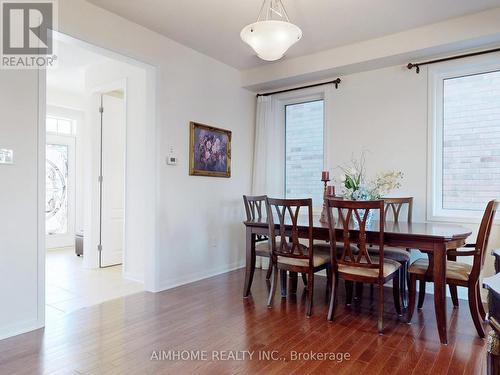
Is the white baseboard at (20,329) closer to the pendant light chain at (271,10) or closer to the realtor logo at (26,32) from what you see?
the realtor logo at (26,32)

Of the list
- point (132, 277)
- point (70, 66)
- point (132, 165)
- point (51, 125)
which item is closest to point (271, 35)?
point (132, 165)

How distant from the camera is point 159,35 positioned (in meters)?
3.54

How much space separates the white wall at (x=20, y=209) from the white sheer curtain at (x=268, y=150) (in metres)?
2.73

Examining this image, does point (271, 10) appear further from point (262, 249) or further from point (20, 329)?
point (20, 329)

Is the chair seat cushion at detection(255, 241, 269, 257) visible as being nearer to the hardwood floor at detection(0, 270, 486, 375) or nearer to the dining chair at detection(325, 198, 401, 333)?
the hardwood floor at detection(0, 270, 486, 375)

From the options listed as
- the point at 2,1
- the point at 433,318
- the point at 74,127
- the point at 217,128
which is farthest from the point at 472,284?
the point at 74,127

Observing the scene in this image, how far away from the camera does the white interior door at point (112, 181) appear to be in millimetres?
4609

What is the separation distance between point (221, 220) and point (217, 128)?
1.19 m

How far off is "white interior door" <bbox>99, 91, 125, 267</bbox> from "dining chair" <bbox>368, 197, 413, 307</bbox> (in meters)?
3.38

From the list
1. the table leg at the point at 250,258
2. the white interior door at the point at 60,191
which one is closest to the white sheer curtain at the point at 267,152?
the table leg at the point at 250,258

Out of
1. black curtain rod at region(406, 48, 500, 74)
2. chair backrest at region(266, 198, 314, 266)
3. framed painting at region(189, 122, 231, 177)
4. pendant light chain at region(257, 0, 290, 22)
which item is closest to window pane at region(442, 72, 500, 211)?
black curtain rod at region(406, 48, 500, 74)

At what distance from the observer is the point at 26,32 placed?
2.55 metres

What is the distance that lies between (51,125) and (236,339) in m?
5.43

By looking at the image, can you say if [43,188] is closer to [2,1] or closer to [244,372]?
[2,1]
